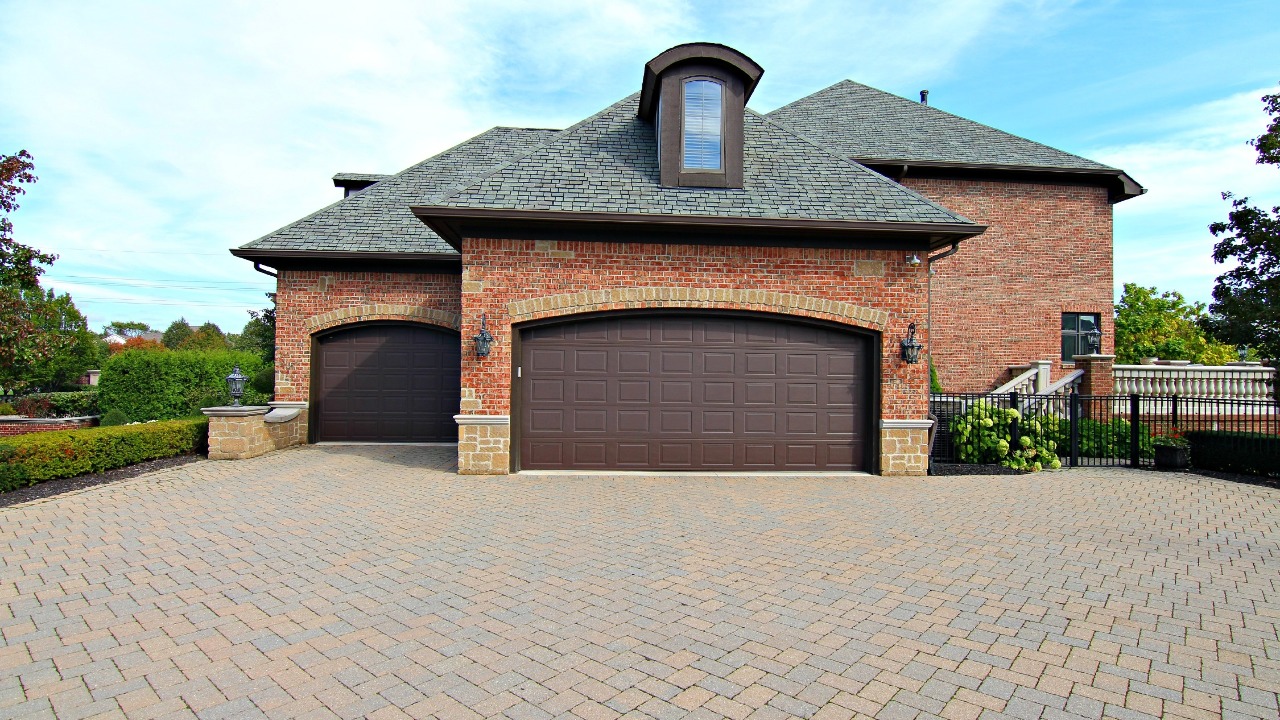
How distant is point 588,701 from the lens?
3348mm

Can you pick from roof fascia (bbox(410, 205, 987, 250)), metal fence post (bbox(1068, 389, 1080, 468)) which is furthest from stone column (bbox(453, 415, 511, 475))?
metal fence post (bbox(1068, 389, 1080, 468))

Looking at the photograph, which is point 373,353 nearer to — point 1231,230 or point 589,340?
point 589,340

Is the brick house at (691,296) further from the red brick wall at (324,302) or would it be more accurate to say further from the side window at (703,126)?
the red brick wall at (324,302)

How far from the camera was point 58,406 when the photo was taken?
76.6ft

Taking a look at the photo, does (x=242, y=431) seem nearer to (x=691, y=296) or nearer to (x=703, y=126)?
(x=691, y=296)

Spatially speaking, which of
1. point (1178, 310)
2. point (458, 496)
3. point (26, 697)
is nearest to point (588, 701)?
point (26, 697)

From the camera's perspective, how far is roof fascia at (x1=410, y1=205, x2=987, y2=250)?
952cm

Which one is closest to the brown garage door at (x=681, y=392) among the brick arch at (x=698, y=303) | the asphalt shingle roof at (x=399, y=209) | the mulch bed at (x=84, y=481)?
the brick arch at (x=698, y=303)

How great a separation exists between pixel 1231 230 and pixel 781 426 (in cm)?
1074

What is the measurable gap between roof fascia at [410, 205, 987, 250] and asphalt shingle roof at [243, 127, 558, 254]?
341cm

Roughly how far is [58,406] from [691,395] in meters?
24.7

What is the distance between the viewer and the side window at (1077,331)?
17672 mm

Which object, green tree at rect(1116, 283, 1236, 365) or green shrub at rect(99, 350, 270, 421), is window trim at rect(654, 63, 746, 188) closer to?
green shrub at rect(99, 350, 270, 421)

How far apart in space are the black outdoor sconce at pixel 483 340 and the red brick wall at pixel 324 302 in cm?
339
